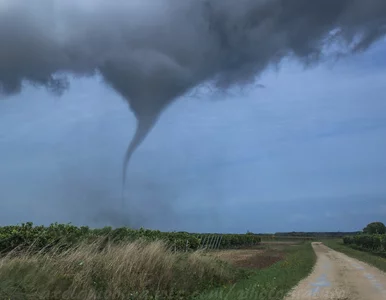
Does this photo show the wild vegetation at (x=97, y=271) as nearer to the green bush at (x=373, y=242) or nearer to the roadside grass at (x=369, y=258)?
the roadside grass at (x=369, y=258)

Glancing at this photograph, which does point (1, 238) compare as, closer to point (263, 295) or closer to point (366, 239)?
point (263, 295)

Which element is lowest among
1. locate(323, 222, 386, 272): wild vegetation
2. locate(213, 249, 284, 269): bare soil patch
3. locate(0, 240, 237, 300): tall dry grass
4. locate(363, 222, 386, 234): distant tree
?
locate(0, 240, 237, 300): tall dry grass

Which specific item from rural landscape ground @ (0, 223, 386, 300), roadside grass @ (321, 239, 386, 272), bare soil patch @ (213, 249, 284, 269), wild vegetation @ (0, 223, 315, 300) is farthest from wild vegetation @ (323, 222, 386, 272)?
wild vegetation @ (0, 223, 315, 300)

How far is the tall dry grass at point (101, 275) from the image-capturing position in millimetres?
9508

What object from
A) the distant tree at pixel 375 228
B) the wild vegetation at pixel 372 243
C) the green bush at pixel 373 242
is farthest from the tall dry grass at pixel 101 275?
the distant tree at pixel 375 228

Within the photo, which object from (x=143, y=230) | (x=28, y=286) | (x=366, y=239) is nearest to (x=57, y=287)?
(x=28, y=286)

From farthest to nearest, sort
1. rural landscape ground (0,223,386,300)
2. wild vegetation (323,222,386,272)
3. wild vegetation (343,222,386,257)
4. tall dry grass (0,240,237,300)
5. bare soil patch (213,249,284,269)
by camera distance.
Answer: wild vegetation (343,222,386,257), wild vegetation (323,222,386,272), bare soil patch (213,249,284,269), rural landscape ground (0,223,386,300), tall dry grass (0,240,237,300)

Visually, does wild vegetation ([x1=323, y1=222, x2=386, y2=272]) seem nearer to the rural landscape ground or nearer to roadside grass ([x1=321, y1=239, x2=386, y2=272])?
roadside grass ([x1=321, y1=239, x2=386, y2=272])

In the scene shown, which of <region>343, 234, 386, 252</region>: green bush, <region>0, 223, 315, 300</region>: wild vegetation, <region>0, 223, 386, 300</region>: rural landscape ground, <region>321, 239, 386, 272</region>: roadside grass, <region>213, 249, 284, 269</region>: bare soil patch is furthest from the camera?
<region>343, 234, 386, 252</region>: green bush

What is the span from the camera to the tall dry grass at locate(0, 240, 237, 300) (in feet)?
31.2

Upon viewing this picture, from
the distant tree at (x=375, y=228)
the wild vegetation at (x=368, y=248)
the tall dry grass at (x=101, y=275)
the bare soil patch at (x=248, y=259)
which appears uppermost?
the distant tree at (x=375, y=228)

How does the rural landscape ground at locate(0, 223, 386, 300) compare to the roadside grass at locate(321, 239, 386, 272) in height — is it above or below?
below

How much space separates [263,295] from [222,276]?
222 inches

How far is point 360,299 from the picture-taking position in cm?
1402
